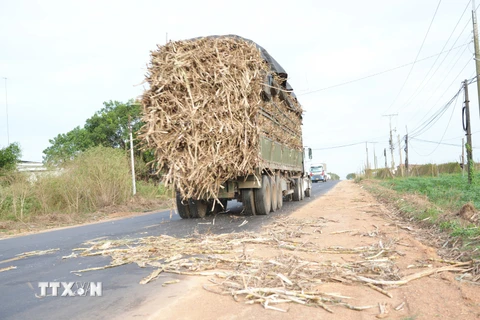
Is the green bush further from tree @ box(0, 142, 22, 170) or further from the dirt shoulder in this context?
the dirt shoulder

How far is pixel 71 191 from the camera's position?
18.7m

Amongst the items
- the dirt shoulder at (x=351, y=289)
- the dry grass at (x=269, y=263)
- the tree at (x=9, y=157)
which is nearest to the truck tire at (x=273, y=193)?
the dry grass at (x=269, y=263)

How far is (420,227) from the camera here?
8562 mm

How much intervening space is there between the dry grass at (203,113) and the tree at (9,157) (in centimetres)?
1479

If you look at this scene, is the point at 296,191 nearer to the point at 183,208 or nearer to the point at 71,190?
the point at 183,208

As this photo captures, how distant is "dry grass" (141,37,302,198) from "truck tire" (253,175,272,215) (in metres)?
1.29

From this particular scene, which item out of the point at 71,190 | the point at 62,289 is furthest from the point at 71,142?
the point at 62,289

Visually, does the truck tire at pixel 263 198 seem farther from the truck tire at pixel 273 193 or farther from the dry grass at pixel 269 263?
the dry grass at pixel 269 263

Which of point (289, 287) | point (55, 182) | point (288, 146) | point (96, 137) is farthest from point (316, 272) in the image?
point (96, 137)

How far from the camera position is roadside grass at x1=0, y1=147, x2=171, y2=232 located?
16375 mm

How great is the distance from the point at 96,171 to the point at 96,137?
13.0 meters

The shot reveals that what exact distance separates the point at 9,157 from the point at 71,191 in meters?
6.00

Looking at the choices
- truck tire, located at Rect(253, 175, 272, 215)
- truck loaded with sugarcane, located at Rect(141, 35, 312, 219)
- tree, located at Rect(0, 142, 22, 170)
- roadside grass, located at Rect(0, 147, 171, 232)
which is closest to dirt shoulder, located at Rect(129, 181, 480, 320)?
truck loaded with sugarcane, located at Rect(141, 35, 312, 219)

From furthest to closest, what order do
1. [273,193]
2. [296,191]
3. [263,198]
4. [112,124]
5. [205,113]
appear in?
1. [112,124]
2. [296,191]
3. [273,193]
4. [263,198]
5. [205,113]
